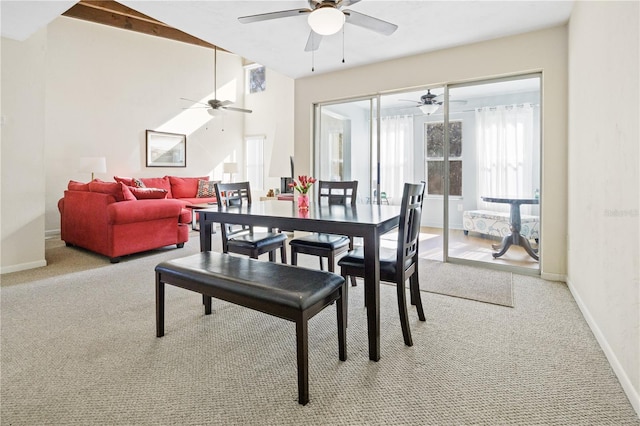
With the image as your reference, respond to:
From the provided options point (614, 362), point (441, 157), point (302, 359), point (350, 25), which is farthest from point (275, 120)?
point (614, 362)

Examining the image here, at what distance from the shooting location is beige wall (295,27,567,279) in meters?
3.15

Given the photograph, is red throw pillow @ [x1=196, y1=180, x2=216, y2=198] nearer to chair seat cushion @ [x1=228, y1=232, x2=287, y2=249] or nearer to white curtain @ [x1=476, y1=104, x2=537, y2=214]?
chair seat cushion @ [x1=228, y1=232, x2=287, y2=249]

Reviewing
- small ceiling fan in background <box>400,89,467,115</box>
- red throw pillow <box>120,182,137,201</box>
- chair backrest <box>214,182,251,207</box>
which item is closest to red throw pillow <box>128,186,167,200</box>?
red throw pillow <box>120,182,137,201</box>

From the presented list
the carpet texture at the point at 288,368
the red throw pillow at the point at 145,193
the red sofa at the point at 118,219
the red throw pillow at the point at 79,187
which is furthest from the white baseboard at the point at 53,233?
the carpet texture at the point at 288,368

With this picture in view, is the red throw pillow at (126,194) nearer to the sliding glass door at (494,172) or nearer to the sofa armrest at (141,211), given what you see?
the sofa armrest at (141,211)

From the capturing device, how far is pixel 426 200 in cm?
531

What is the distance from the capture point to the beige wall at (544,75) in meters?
3.15

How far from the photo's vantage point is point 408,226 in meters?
1.95

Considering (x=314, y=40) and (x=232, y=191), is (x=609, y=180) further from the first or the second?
(x=232, y=191)

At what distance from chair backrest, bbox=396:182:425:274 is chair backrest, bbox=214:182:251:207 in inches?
60.2

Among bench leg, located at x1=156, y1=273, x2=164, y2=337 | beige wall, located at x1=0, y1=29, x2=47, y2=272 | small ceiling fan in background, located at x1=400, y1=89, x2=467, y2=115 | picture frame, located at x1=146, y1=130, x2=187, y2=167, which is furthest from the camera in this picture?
picture frame, located at x1=146, y1=130, x2=187, y2=167

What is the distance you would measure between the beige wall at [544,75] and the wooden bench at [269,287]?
2621 mm

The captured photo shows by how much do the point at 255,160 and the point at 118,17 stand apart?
12.9 feet

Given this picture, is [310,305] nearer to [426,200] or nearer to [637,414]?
[637,414]
